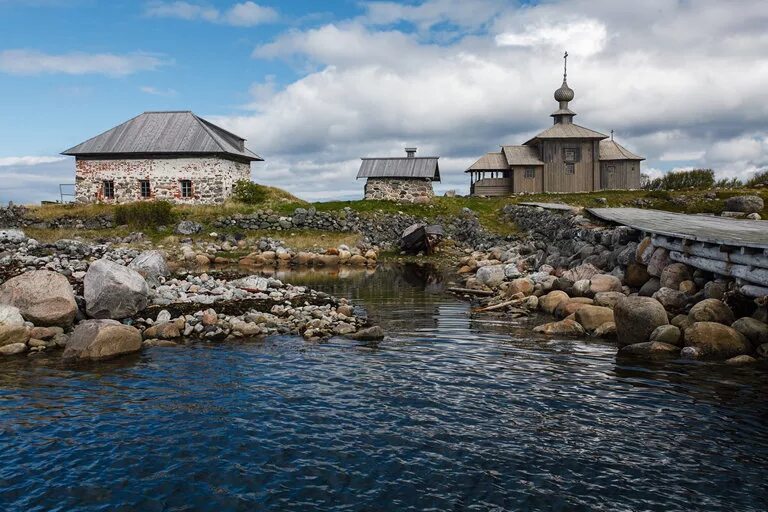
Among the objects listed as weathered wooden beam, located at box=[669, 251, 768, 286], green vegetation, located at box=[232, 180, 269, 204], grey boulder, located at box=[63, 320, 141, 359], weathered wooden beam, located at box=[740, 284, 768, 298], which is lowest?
grey boulder, located at box=[63, 320, 141, 359]

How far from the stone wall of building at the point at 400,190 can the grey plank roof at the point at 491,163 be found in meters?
5.75

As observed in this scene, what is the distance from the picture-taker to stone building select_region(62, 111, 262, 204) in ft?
160

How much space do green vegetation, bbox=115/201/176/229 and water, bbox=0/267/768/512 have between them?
104 ft

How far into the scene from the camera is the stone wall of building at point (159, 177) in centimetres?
4894

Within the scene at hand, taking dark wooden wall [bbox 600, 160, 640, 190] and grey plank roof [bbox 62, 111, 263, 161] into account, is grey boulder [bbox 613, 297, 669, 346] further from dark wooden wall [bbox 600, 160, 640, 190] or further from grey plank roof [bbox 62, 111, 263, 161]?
dark wooden wall [bbox 600, 160, 640, 190]

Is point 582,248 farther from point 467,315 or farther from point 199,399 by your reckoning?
point 199,399

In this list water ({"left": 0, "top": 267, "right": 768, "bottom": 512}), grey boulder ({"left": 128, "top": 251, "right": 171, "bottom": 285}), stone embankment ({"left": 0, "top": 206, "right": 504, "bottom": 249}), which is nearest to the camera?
water ({"left": 0, "top": 267, "right": 768, "bottom": 512})

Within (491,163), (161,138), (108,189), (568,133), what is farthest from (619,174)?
(108,189)

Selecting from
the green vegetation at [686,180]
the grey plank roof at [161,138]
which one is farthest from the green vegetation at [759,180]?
the grey plank roof at [161,138]

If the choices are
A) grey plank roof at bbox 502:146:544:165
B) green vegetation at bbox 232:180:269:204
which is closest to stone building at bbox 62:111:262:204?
green vegetation at bbox 232:180:269:204

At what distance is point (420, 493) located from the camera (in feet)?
25.3

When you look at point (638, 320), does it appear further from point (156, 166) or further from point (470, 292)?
→ point (156, 166)

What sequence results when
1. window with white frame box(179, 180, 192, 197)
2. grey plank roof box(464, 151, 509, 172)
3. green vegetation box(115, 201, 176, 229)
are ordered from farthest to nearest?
grey plank roof box(464, 151, 509, 172), window with white frame box(179, 180, 192, 197), green vegetation box(115, 201, 176, 229)

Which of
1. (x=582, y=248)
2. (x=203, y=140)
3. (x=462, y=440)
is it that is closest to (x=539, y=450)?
(x=462, y=440)
